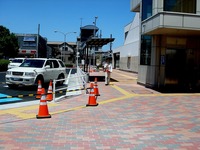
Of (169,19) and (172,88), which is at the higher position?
(169,19)

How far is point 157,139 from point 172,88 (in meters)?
11.6

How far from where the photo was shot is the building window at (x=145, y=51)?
59.7ft

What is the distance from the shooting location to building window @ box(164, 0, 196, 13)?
52.5ft

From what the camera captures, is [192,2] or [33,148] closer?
[33,148]

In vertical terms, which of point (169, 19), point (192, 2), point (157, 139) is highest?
point (192, 2)

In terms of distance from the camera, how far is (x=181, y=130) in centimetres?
713

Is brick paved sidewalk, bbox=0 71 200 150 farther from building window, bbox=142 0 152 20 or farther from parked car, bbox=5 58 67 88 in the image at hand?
building window, bbox=142 0 152 20

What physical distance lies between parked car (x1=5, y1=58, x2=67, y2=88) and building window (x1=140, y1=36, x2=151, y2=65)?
601cm

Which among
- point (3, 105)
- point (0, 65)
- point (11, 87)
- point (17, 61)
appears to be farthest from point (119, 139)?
point (0, 65)

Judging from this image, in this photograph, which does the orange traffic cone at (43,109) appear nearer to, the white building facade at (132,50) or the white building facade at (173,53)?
the white building facade at (173,53)

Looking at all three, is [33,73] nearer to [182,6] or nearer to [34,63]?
[34,63]

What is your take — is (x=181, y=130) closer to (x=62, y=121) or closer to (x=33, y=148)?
(x=62, y=121)

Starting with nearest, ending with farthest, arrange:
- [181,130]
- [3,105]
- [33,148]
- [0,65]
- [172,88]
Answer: [33,148]
[181,130]
[3,105]
[172,88]
[0,65]

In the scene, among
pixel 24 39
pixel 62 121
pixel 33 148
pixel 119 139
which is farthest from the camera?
pixel 24 39
